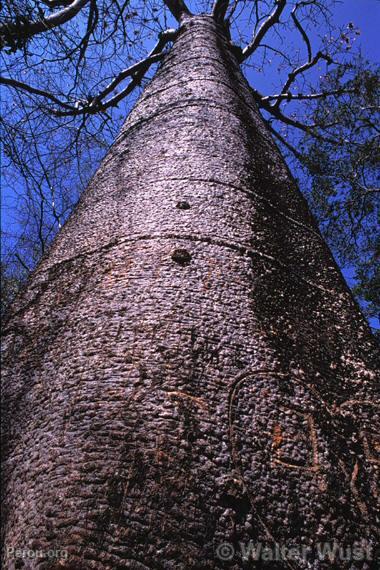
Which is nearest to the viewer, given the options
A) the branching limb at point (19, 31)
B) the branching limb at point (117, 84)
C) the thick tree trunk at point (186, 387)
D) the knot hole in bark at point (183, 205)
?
the thick tree trunk at point (186, 387)

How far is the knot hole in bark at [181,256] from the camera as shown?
94 centimetres

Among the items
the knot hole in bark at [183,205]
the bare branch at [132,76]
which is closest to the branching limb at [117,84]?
the bare branch at [132,76]

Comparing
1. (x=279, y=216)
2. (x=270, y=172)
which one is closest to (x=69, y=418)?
(x=279, y=216)

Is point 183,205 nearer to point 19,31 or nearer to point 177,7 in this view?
point 19,31

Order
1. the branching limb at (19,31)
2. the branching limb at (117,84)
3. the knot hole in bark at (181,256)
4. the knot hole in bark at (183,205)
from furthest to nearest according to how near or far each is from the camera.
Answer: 1. the branching limb at (117,84)
2. the branching limb at (19,31)
3. the knot hole in bark at (183,205)
4. the knot hole in bark at (181,256)

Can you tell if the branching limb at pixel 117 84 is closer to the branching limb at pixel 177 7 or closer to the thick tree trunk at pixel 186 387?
the branching limb at pixel 177 7

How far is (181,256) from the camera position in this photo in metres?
0.95

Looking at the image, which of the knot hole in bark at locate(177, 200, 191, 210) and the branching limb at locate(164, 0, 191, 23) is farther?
the branching limb at locate(164, 0, 191, 23)

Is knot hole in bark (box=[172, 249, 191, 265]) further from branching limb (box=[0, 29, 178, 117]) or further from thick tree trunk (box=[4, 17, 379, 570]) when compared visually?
branching limb (box=[0, 29, 178, 117])

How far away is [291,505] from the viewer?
0.59 metres

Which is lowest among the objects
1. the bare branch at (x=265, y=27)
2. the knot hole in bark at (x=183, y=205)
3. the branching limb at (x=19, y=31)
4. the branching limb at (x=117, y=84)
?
the knot hole in bark at (x=183, y=205)

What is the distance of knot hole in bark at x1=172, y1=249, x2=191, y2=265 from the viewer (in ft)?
3.09

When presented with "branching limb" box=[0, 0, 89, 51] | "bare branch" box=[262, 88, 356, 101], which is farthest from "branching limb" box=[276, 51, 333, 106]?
"branching limb" box=[0, 0, 89, 51]

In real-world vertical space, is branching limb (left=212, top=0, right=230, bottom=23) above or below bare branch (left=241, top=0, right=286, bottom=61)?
below
